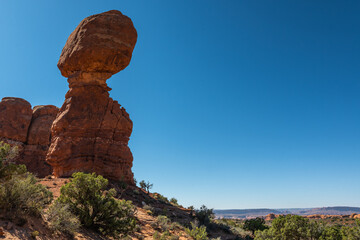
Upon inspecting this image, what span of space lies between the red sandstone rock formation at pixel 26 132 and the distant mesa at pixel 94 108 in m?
19.4

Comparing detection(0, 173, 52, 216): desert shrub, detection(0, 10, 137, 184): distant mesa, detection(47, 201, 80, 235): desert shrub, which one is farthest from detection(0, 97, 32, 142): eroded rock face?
detection(47, 201, 80, 235): desert shrub

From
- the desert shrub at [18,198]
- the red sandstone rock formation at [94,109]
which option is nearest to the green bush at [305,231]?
the desert shrub at [18,198]

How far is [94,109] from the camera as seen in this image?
22.8 meters

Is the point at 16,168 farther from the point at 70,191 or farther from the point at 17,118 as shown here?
the point at 17,118

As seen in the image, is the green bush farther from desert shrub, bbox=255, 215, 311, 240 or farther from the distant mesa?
the distant mesa

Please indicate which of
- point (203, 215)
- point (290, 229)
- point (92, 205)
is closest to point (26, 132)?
point (203, 215)

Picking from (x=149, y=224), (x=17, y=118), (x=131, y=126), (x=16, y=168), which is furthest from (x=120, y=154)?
(x=17, y=118)

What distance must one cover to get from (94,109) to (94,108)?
111mm

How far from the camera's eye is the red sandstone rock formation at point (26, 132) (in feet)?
124

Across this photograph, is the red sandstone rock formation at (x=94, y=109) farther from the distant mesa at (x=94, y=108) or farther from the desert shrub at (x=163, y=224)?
the desert shrub at (x=163, y=224)

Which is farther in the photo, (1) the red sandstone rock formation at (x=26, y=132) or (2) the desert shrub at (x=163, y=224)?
(1) the red sandstone rock formation at (x=26, y=132)

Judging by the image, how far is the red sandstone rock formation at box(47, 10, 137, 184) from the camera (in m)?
21.3

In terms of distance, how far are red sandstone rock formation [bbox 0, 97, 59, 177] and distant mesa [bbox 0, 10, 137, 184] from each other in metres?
19.4

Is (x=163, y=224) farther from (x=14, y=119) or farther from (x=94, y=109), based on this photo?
(x=14, y=119)
